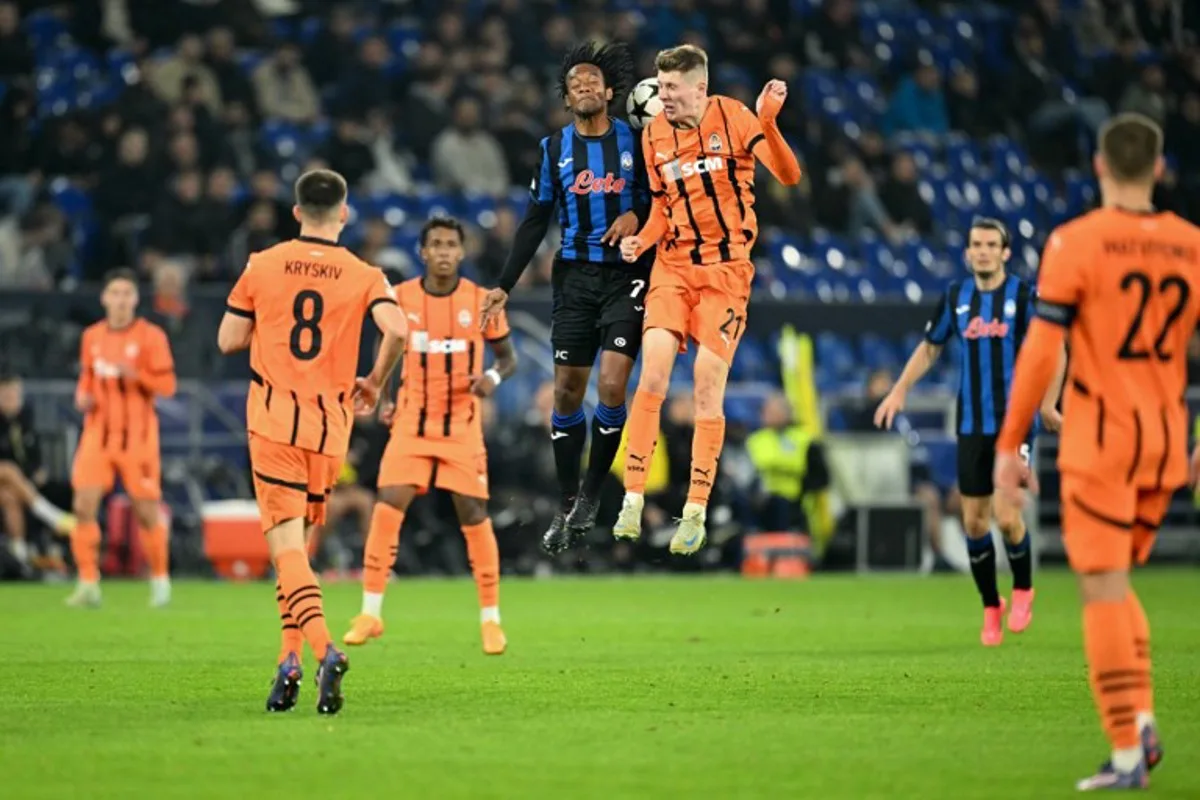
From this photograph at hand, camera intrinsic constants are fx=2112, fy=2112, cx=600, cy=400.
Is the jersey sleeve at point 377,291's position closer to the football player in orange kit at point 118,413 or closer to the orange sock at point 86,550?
the football player in orange kit at point 118,413

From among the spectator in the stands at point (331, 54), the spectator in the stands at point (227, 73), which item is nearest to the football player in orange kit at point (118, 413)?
the spectator in the stands at point (227, 73)

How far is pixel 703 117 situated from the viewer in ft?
36.6

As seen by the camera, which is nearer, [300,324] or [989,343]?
[300,324]

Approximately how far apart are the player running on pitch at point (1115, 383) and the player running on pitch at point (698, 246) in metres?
3.55

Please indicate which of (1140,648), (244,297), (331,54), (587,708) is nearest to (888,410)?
(587,708)

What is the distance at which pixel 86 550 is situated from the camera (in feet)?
59.3

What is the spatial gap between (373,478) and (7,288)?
13.7ft

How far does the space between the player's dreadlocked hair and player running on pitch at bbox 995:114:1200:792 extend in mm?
4310

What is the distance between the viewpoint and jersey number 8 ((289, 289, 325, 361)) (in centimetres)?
984

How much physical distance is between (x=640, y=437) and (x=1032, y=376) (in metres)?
4.32

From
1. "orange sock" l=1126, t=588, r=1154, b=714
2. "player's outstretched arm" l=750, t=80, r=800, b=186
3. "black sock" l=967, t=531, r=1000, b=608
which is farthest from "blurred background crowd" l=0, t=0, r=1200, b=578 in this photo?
"orange sock" l=1126, t=588, r=1154, b=714

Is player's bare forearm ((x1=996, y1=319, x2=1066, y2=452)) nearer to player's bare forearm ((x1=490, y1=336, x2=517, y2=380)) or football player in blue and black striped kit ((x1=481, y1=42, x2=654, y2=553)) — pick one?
football player in blue and black striped kit ((x1=481, y1=42, x2=654, y2=553))

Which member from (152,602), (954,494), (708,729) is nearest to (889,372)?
(954,494)

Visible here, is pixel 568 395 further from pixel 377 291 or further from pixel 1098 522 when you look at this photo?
pixel 1098 522
